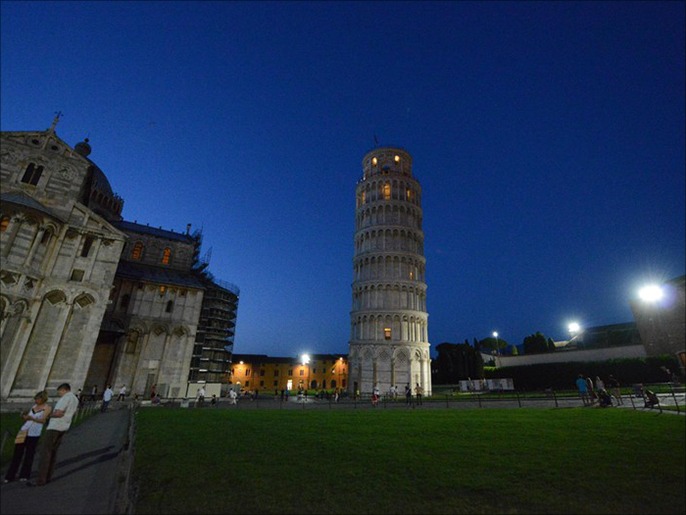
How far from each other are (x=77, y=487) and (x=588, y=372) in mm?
39482

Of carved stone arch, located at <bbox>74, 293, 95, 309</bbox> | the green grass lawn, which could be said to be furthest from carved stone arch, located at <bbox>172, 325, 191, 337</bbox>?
the green grass lawn

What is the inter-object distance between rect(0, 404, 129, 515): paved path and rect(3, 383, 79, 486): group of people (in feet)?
0.69

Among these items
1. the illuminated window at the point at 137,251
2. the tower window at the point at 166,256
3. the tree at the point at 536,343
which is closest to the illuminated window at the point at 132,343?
the illuminated window at the point at 137,251

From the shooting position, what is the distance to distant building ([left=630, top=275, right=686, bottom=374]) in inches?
408

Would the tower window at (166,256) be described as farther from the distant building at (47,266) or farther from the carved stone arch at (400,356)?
the carved stone arch at (400,356)

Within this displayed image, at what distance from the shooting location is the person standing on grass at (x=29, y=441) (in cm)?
706

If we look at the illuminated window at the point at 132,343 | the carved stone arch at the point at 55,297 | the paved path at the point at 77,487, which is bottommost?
the paved path at the point at 77,487

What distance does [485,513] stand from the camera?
5.67 m

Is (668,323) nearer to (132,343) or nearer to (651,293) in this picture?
(651,293)

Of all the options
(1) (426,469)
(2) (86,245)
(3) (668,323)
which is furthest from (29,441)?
(2) (86,245)

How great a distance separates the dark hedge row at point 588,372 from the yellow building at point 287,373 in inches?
2220

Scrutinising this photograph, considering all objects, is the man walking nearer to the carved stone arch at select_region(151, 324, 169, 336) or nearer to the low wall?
the carved stone arch at select_region(151, 324, 169, 336)

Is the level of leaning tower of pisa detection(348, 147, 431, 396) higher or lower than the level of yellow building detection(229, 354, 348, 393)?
higher

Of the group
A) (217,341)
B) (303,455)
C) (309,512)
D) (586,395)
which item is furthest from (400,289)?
(309,512)
